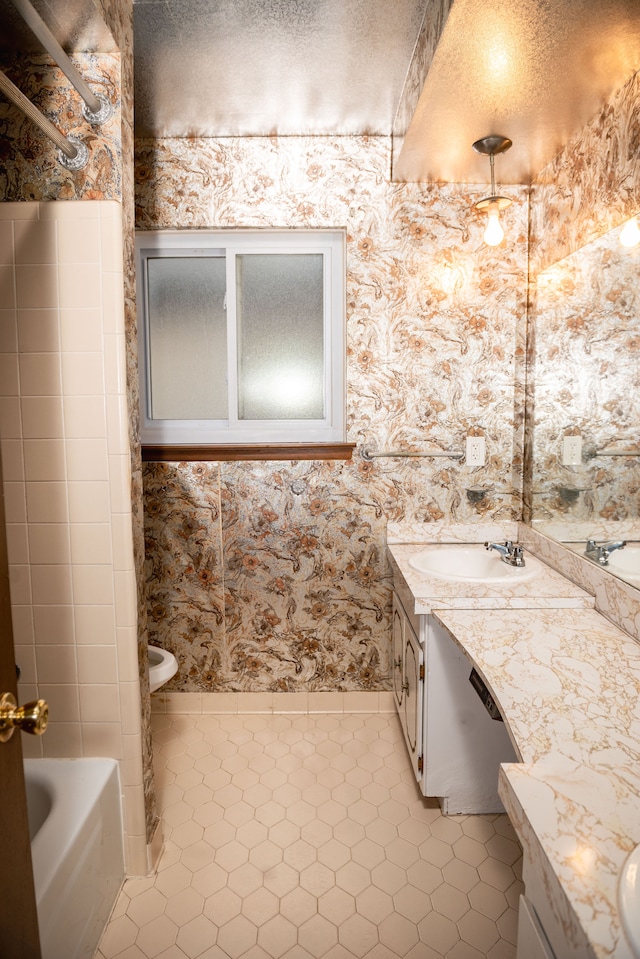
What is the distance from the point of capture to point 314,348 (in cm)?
262

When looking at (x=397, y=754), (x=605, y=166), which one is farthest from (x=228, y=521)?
(x=605, y=166)

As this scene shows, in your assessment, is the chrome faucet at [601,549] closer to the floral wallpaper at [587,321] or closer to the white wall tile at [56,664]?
the floral wallpaper at [587,321]

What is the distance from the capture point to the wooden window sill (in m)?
2.48

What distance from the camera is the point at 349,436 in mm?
2504

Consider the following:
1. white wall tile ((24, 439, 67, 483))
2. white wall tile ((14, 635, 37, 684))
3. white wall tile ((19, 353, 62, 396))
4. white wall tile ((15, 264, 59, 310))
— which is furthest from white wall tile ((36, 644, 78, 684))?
white wall tile ((15, 264, 59, 310))

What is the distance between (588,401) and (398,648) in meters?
1.17

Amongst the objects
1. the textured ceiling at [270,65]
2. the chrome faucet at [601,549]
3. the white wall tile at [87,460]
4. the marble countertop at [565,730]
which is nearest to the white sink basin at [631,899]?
the marble countertop at [565,730]

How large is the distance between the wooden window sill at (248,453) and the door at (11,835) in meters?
1.68

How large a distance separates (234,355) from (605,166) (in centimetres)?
152

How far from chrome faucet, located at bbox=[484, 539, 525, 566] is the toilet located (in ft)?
4.13

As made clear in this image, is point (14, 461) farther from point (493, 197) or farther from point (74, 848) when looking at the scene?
point (493, 197)

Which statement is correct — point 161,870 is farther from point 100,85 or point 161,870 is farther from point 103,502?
point 100,85

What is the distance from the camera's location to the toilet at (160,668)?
2059 mm

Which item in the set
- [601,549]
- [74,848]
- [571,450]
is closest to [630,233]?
[571,450]
